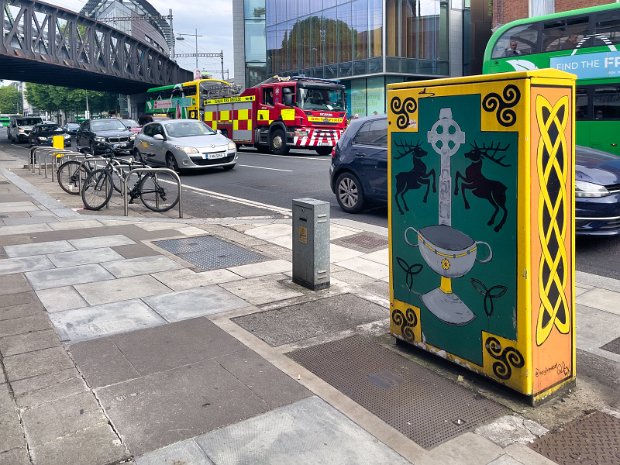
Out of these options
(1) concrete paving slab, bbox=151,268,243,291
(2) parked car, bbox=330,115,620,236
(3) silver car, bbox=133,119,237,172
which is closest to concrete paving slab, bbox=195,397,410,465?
(1) concrete paving slab, bbox=151,268,243,291

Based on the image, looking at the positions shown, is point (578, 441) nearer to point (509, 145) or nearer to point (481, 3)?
point (509, 145)

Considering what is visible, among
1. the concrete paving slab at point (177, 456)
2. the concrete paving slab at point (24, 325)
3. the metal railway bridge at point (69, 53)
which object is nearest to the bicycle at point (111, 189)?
the concrete paving slab at point (24, 325)

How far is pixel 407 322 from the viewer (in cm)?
452

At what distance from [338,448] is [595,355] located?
2328mm

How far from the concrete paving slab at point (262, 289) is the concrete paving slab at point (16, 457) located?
2.71 meters

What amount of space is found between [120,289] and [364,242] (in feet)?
11.4

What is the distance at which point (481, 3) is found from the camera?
4044 cm

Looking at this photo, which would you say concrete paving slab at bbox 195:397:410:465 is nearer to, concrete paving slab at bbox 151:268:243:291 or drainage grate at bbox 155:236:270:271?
concrete paving slab at bbox 151:268:243:291

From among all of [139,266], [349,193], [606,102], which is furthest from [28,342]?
[606,102]

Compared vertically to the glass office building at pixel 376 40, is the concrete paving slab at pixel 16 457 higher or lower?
A: lower

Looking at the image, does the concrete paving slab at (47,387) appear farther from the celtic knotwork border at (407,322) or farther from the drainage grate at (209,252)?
the drainage grate at (209,252)

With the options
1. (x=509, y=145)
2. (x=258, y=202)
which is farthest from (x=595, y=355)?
(x=258, y=202)

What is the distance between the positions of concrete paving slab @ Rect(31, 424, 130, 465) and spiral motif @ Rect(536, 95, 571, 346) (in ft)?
7.85

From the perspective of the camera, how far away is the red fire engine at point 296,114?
23.8 m
